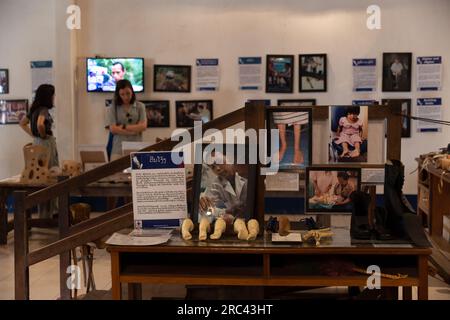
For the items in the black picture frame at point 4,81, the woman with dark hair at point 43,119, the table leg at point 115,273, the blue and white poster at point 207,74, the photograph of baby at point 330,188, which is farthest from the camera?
the black picture frame at point 4,81

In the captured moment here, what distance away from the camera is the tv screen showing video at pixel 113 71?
7.95 m

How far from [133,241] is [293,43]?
547 centimetres

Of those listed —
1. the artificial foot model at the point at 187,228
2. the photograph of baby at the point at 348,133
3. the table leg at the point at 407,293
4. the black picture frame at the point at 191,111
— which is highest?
the black picture frame at the point at 191,111

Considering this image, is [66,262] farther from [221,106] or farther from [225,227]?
[221,106]

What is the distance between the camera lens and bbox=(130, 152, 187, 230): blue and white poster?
313cm

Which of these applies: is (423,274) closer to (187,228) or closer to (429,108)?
(187,228)

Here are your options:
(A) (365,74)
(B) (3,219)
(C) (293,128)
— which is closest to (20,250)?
(C) (293,128)

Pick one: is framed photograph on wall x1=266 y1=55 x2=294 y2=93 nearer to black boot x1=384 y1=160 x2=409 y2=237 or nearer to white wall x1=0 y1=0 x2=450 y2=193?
white wall x1=0 y1=0 x2=450 y2=193

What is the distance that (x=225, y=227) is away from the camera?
3061 mm

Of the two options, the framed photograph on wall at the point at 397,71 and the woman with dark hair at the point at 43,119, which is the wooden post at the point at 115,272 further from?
the framed photograph on wall at the point at 397,71

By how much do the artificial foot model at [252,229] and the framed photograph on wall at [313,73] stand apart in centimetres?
510

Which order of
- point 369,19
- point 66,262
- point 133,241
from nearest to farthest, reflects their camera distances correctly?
1. point 133,241
2. point 66,262
3. point 369,19

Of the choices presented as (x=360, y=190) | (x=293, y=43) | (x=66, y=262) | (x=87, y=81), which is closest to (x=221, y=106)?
(x=293, y=43)

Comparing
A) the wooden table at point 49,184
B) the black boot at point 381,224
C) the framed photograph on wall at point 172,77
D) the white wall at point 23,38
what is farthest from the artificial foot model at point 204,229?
the white wall at point 23,38
